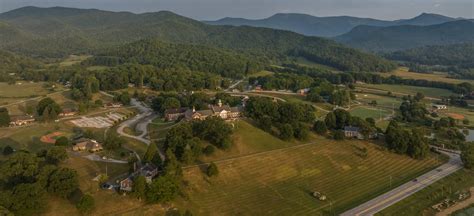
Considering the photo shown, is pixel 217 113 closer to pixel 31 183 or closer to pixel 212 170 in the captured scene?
pixel 212 170

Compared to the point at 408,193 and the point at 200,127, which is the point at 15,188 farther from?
the point at 408,193

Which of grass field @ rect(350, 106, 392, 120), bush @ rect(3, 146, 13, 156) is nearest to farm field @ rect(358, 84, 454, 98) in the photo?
grass field @ rect(350, 106, 392, 120)

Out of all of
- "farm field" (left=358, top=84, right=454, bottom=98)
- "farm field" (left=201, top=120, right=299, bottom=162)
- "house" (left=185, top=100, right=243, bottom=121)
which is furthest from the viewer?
"farm field" (left=358, top=84, right=454, bottom=98)

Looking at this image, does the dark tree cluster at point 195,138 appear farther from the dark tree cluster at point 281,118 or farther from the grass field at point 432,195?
the grass field at point 432,195

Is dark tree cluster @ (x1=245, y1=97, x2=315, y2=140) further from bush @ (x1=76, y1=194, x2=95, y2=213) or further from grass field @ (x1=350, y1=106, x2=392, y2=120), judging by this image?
bush @ (x1=76, y1=194, x2=95, y2=213)

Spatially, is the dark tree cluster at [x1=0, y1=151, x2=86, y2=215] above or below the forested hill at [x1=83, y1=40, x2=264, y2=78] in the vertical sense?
below
